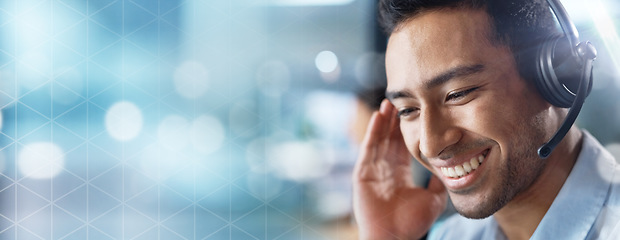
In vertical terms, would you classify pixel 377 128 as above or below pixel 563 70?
below

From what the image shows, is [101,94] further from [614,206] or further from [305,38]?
[614,206]

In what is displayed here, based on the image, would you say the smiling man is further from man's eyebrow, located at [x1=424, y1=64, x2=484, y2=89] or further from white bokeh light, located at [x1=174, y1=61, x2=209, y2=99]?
white bokeh light, located at [x1=174, y1=61, x2=209, y2=99]

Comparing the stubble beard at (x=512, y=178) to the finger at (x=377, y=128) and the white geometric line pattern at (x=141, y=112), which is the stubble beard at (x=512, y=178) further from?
the white geometric line pattern at (x=141, y=112)

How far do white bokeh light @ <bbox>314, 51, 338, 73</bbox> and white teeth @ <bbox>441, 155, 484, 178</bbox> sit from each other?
373 millimetres

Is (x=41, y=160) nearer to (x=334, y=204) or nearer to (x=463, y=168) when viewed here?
(x=334, y=204)

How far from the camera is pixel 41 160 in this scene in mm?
1023

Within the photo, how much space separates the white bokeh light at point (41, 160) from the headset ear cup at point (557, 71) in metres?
0.98

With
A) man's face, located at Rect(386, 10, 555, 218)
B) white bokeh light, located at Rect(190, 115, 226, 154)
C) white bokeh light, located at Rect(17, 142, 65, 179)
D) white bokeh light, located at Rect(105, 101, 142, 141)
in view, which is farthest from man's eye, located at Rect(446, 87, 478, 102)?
white bokeh light, located at Rect(17, 142, 65, 179)

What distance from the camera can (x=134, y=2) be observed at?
1.08 m

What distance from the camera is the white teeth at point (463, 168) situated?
1.01 metres

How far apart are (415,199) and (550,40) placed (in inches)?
21.7

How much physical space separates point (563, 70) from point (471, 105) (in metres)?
0.17

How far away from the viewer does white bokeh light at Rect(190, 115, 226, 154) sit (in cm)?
111

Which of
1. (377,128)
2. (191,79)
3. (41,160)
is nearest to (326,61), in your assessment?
(377,128)
